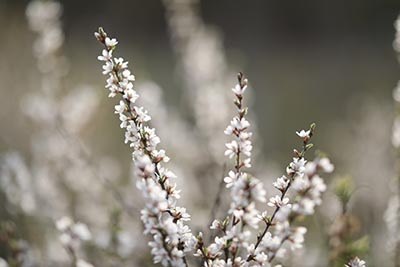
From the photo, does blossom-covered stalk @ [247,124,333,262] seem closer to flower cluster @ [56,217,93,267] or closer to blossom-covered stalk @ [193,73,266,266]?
blossom-covered stalk @ [193,73,266,266]

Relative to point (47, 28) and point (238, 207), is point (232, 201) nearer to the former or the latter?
point (238, 207)

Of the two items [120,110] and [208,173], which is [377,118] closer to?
[208,173]

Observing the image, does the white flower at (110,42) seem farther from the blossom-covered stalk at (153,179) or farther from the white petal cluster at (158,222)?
the white petal cluster at (158,222)

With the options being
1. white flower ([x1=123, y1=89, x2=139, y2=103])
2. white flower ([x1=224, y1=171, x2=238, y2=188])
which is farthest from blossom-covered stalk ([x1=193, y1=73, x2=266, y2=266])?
white flower ([x1=123, y1=89, x2=139, y2=103])

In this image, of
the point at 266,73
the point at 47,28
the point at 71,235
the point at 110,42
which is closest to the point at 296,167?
the point at 110,42

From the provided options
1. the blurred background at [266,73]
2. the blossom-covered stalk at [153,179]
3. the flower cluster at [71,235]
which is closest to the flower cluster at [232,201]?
the blossom-covered stalk at [153,179]

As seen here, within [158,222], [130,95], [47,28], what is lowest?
Answer: [158,222]

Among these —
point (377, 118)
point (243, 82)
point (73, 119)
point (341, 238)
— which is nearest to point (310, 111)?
point (377, 118)
